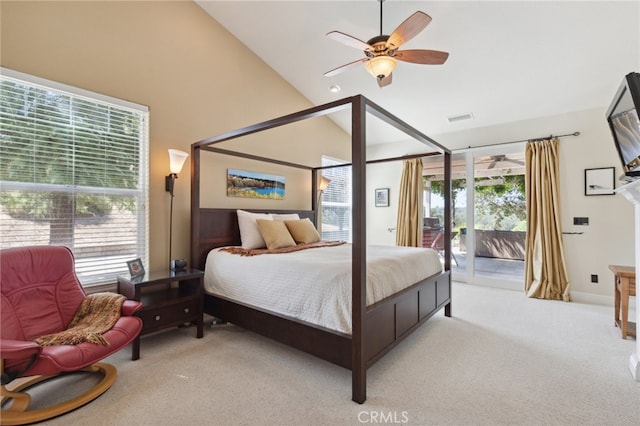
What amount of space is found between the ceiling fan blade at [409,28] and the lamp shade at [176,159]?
89.6 inches

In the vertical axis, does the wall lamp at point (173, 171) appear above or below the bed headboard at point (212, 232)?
above

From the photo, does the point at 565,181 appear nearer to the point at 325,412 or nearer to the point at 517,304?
the point at 517,304

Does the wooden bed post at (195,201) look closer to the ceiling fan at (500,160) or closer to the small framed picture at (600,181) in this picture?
the ceiling fan at (500,160)

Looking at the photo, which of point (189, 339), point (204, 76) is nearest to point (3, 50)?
point (204, 76)

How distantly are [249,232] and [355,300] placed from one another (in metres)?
2.04

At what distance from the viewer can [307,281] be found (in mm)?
2205

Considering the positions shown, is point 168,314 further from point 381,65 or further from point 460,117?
point 460,117

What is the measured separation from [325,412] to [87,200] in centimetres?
272

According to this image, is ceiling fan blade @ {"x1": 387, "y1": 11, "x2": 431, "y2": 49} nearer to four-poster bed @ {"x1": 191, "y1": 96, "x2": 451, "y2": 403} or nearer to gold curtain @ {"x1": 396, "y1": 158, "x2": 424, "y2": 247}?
four-poster bed @ {"x1": 191, "y1": 96, "x2": 451, "y2": 403}

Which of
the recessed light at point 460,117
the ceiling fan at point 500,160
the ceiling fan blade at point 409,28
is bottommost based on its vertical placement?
the ceiling fan at point 500,160

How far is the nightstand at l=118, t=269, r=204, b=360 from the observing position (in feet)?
8.05

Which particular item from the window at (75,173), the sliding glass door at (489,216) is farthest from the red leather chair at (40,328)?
the sliding glass door at (489,216)

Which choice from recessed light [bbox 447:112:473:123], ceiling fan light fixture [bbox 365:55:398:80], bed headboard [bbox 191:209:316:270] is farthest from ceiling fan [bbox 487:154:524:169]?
bed headboard [bbox 191:209:316:270]

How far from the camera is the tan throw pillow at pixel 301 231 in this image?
155 inches
